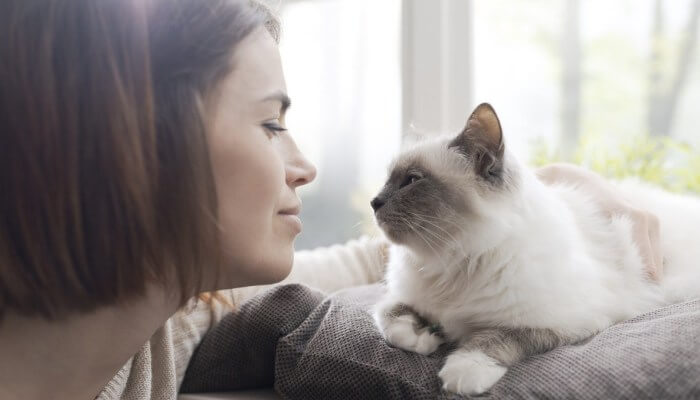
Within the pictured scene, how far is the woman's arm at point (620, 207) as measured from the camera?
4.58 feet

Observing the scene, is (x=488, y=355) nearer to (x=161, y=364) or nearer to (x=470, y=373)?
(x=470, y=373)

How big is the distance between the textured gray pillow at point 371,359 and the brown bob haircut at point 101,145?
35 cm

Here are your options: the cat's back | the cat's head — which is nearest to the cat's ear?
the cat's head

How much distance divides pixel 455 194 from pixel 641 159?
1220mm

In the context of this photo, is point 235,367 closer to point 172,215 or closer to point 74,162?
point 172,215

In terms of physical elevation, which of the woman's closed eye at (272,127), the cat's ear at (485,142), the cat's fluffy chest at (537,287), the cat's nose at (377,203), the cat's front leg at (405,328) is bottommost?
the cat's front leg at (405,328)

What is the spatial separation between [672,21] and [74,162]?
2.25 metres

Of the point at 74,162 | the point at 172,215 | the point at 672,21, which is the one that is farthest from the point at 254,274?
the point at 672,21

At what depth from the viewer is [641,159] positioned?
2191 mm

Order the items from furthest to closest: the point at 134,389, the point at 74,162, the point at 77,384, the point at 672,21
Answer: the point at 672,21 < the point at 134,389 < the point at 77,384 < the point at 74,162

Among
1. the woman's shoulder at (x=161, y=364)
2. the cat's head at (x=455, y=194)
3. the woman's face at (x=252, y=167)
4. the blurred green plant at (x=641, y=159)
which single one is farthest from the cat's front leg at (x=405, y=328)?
the blurred green plant at (x=641, y=159)

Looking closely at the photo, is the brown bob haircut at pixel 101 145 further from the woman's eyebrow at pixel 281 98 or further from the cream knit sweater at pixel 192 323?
the cream knit sweater at pixel 192 323

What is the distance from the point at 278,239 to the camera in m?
1.06

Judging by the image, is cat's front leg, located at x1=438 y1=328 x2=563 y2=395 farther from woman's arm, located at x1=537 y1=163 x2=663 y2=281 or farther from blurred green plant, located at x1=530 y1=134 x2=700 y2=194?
blurred green plant, located at x1=530 y1=134 x2=700 y2=194
